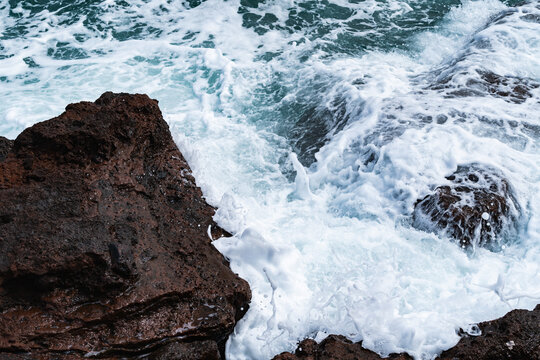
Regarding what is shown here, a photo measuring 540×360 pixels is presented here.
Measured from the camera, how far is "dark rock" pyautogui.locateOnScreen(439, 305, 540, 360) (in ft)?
9.66

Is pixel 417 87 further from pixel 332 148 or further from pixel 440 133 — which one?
pixel 332 148

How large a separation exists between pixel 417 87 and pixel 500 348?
4357 mm

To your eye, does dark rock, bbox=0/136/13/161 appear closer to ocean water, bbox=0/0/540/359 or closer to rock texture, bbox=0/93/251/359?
rock texture, bbox=0/93/251/359

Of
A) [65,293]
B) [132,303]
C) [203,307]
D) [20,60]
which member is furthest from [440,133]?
[20,60]

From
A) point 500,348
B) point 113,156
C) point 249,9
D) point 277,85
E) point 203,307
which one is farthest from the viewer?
point 249,9

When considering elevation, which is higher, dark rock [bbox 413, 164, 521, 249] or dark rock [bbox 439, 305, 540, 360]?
dark rock [bbox 439, 305, 540, 360]

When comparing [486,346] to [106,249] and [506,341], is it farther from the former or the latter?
[106,249]

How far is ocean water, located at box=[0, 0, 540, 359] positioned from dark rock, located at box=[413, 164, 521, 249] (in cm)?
9

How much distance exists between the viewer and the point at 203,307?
333 centimetres

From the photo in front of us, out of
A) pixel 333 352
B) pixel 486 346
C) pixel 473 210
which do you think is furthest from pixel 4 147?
pixel 473 210

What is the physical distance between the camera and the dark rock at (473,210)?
4.27 m

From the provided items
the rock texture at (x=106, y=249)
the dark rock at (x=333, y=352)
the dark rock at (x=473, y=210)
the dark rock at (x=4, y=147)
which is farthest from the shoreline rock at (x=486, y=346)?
the dark rock at (x=4, y=147)

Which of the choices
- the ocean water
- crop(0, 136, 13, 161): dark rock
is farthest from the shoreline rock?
crop(0, 136, 13, 161): dark rock

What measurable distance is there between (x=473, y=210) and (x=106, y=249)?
3231 millimetres
